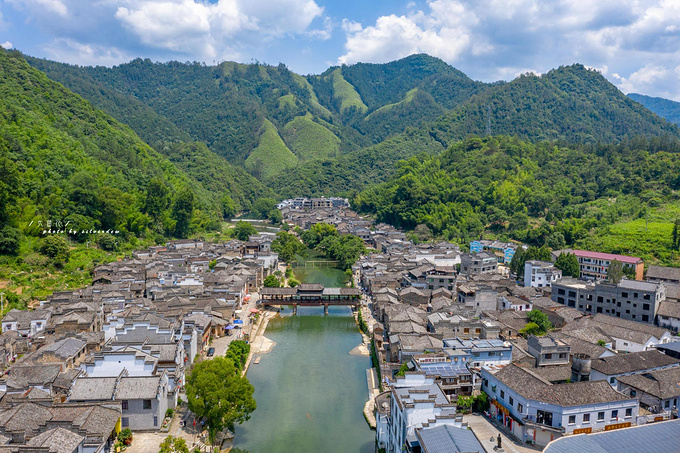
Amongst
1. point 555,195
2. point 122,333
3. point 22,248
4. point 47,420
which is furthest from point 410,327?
point 555,195

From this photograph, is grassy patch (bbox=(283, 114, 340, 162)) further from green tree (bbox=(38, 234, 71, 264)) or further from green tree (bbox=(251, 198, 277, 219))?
green tree (bbox=(38, 234, 71, 264))

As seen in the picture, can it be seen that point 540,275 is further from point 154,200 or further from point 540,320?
point 154,200

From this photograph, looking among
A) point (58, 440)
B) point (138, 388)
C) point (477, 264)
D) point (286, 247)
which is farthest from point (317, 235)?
point (58, 440)

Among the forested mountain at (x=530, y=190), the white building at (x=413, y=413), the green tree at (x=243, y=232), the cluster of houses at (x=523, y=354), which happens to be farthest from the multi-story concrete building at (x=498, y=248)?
the white building at (x=413, y=413)

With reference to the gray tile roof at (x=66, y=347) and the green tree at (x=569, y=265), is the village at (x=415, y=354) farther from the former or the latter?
the green tree at (x=569, y=265)

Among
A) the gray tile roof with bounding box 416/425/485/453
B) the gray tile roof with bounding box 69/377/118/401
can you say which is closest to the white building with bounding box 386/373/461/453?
the gray tile roof with bounding box 416/425/485/453

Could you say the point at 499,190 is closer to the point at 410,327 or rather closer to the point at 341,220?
the point at 341,220
